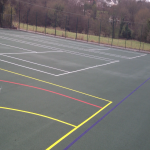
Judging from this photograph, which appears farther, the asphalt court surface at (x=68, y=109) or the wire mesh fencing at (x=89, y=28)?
the wire mesh fencing at (x=89, y=28)

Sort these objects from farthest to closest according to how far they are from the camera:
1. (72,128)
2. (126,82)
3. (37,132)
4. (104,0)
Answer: (104,0) → (126,82) → (72,128) → (37,132)

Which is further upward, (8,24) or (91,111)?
(8,24)

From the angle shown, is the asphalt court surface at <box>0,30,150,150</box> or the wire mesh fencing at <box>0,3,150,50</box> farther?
the wire mesh fencing at <box>0,3,150,50</box>

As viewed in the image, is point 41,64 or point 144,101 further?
point 41,64

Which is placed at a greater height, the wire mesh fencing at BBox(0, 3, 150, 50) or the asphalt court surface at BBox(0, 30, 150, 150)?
the wire mesh fencing at BBox(0, 3, 150, 50)

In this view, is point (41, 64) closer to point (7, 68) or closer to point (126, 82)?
point (7, 68)

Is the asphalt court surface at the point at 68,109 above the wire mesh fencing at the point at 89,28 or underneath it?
underneath

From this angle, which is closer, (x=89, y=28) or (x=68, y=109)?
(x=68, y=109)

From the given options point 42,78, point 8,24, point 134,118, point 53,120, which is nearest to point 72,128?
point 53,120

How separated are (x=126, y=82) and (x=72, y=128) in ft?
21.2

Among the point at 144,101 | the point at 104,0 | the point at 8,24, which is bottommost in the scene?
the point at 144,101

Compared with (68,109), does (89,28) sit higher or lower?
higher

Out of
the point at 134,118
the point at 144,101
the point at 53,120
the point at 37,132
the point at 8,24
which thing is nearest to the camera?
the point at 37,132

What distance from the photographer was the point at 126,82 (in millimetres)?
11711
